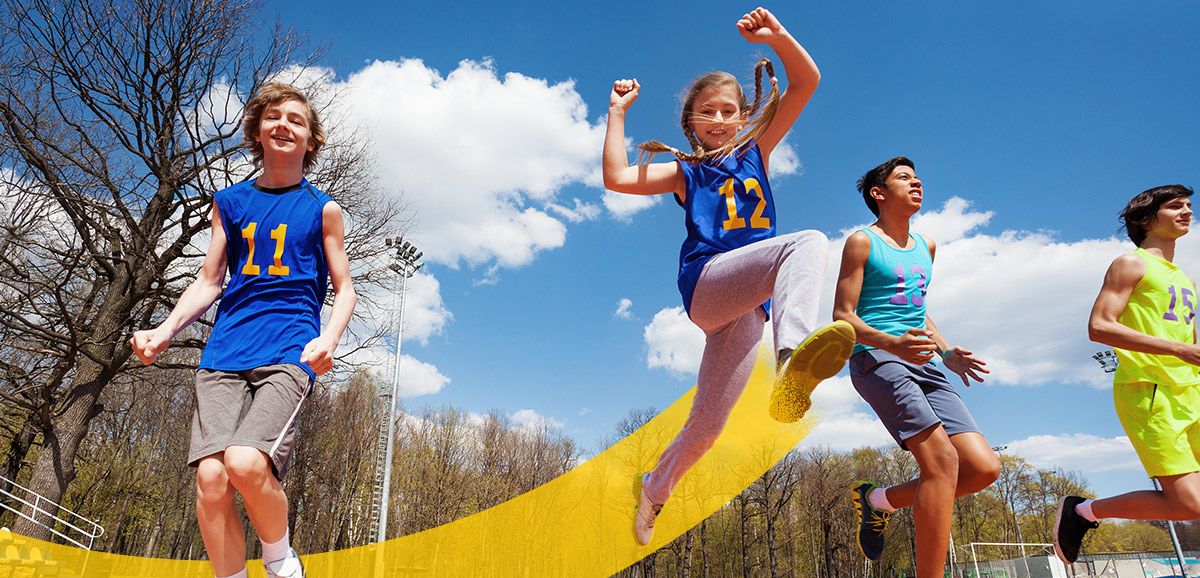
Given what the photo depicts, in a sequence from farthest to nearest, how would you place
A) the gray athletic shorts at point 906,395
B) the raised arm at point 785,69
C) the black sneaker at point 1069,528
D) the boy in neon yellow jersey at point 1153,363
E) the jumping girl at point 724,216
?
the black sneaker at point 1069,528
the boy in neon yellow jersey at point 1153,363
the gray athletic shorts at point 906,395
the raised arm at point 785,69
the jumping girl at point 724,216

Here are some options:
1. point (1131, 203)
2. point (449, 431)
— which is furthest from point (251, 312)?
point (449, 431)

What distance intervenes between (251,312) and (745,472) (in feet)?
10.2

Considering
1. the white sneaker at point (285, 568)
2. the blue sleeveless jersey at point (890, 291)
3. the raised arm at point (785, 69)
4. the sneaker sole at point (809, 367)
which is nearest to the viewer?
Answer: the sneaker sole at point (809, 367)

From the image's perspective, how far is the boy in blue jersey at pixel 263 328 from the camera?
2426mm

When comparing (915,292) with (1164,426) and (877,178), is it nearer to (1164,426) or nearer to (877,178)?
(877,178)

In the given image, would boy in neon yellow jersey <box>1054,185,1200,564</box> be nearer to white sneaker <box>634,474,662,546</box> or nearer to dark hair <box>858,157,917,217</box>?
dark hair <box>858,157,917,217</box>

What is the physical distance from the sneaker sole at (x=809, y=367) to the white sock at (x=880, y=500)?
182 cm

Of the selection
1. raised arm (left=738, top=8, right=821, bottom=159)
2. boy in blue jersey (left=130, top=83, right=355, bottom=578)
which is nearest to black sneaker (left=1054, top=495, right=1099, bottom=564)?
raised arm (left=738, top=8, right=821, bottom=159)

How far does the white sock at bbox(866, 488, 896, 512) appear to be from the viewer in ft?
12.0

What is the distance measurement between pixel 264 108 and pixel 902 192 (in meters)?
3.35

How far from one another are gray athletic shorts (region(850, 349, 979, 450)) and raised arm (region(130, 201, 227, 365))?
3.07m

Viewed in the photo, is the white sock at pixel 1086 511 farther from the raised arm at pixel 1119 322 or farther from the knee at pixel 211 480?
the knee at pixel 211 480

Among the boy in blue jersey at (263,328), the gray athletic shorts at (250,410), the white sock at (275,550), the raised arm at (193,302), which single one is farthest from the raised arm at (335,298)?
the white sock at (275,550)

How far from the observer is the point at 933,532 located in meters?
2.87
